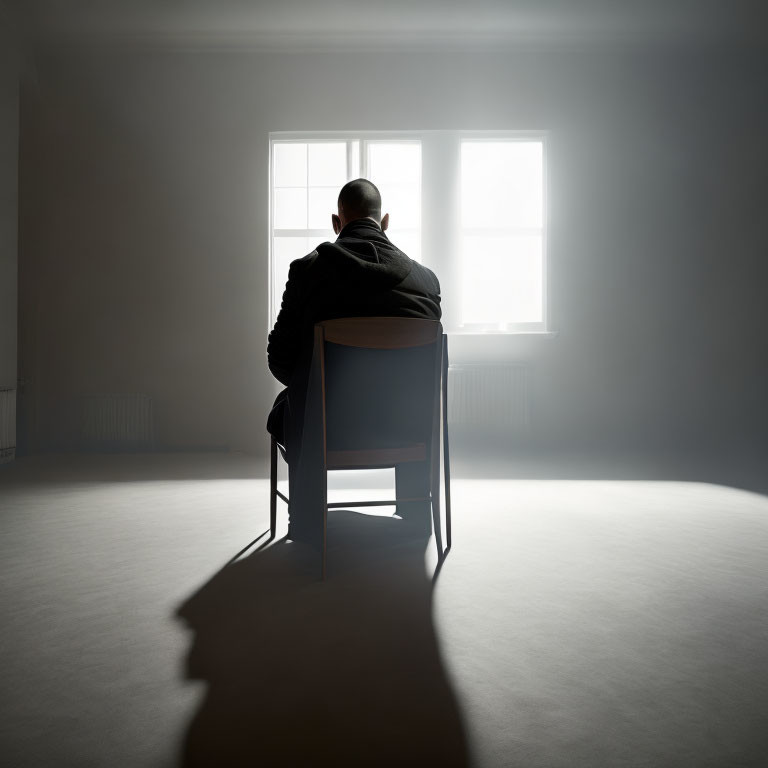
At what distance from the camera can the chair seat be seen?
7.13 feet

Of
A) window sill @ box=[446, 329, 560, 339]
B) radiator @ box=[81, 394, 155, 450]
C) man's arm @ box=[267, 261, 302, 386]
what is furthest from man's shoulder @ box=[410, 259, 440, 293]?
radiator @ box=[81, 394, 155, 450]

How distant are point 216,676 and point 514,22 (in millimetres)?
5519

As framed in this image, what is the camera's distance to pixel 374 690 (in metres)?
1.31

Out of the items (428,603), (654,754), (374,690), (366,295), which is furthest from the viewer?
(366,295)

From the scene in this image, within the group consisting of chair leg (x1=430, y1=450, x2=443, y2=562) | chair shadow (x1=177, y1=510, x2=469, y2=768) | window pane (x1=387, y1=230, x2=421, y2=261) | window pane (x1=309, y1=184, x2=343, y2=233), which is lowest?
chair shadow (x1=177, y1=510, x2=469, y2=768)

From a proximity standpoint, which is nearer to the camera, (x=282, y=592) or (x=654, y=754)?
(x=654, y=754)

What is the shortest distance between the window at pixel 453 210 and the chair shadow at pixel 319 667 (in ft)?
12.7

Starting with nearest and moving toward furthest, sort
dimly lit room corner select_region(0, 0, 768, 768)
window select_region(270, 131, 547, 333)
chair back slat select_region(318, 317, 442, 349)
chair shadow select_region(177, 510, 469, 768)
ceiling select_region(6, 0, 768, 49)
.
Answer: chair shadow select_region(177, 510, 469, 768)
chair back slat select_region(318, 317, 442, 349)
ceiling select_region(6, 0, 768, 49)
dimly lit room corner select_region(0, 0, 768, 768)
window select_region(270, 131, 547, 333)

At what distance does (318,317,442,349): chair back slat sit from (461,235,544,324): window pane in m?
3.77

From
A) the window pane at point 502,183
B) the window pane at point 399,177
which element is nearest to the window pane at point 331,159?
the window pane at point 399,177

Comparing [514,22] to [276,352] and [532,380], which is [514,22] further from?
[276,352]

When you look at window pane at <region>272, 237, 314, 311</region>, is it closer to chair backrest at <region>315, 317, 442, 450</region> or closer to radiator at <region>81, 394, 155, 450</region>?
radiator at <region>81, 394, 155, 450</region>

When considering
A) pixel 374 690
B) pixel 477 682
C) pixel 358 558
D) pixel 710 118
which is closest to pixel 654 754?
pixel 477 682

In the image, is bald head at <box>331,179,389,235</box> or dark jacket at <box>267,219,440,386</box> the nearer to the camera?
dark jacket at <box>267,219,440,386</box>
